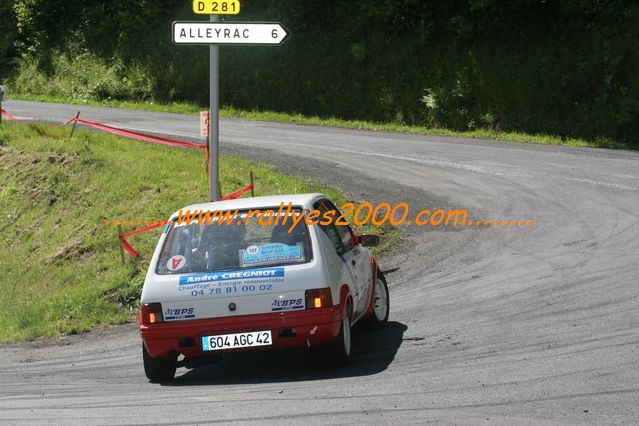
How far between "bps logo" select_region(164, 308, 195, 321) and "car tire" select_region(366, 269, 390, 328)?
2517 millimetres

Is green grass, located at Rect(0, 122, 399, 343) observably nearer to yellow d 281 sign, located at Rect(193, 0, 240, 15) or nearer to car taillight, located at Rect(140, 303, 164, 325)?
yellow d 281 sign, located at Rect(193, 0, 240, 15)

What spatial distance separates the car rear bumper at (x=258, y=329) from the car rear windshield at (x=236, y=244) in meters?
0.49

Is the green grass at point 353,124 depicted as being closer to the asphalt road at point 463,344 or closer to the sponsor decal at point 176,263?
the asphalt road at point 463,344

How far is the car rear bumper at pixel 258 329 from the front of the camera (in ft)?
29.9

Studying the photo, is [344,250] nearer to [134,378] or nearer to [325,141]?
[134,378]

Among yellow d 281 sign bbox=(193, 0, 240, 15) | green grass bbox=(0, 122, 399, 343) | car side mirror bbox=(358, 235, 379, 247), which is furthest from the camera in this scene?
green grass bbox=(0, 122, 399, 343)

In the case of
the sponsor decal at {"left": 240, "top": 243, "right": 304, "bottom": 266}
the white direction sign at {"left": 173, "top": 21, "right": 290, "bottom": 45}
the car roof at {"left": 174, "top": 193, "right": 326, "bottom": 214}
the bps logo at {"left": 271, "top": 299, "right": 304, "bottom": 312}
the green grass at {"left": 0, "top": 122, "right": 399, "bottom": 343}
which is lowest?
the green grass at {"left": 0, "top": 122, "right": 399, "bottom": 343}

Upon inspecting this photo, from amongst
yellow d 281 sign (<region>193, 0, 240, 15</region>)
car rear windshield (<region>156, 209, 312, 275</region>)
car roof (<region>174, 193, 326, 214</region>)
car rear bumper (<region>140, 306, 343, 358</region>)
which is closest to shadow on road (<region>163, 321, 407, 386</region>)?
car rear bumper (<region>140, 306, 343, 358</region>)

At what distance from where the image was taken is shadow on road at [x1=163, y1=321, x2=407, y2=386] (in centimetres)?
926

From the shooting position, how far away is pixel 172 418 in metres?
7.55

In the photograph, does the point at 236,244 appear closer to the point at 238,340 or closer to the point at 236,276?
the point at 236,276

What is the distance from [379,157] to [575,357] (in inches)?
587

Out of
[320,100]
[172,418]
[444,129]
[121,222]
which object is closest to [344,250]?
[172,418]

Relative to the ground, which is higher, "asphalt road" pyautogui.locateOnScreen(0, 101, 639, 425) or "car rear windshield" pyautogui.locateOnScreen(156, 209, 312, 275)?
"car rear windshield" pyautogui.locateOnScreen(156, 209, 312, 275)
